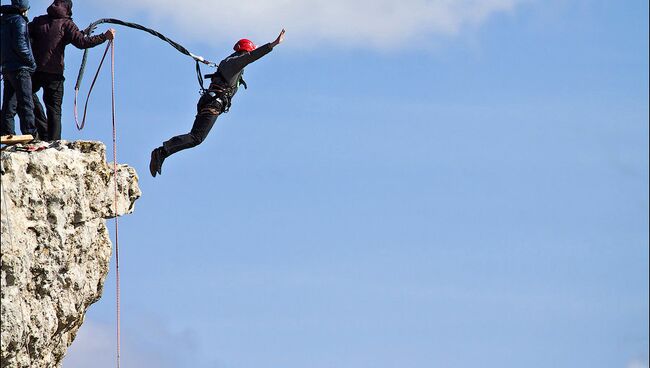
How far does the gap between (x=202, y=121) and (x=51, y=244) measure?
13.9 ft

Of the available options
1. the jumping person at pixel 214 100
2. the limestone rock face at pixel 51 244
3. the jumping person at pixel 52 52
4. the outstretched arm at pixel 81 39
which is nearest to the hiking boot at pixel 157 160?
the jumping person at pixel 214 100

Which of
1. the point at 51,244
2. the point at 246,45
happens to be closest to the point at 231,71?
the point at 246,45

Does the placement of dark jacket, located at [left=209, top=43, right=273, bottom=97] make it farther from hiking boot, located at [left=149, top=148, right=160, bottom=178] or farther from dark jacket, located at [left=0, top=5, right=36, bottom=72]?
dark jacket, located at [left=0, top=5, right=36, bottom=72]

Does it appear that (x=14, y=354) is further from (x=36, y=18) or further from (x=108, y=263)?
(x=36, y=18)

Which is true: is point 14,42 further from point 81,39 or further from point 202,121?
point 202,121

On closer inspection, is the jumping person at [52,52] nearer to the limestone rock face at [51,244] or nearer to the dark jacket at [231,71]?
the limestone rock face at [51,244]

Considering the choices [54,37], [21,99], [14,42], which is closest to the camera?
[14,42]

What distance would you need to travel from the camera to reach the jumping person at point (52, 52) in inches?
962

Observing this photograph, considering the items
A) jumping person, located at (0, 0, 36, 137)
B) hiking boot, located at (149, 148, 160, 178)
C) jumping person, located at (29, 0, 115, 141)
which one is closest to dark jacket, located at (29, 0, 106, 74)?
jumping person, located at (29, 0, 115, 141)

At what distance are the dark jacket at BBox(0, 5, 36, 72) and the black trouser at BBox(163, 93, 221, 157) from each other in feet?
9.81

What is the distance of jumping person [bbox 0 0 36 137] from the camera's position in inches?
937

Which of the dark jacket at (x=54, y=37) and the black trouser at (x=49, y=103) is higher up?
the dark jacket at (x=54, y=37)

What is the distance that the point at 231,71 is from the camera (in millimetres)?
25859

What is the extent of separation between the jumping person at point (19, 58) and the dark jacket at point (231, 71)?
3.36 metres
